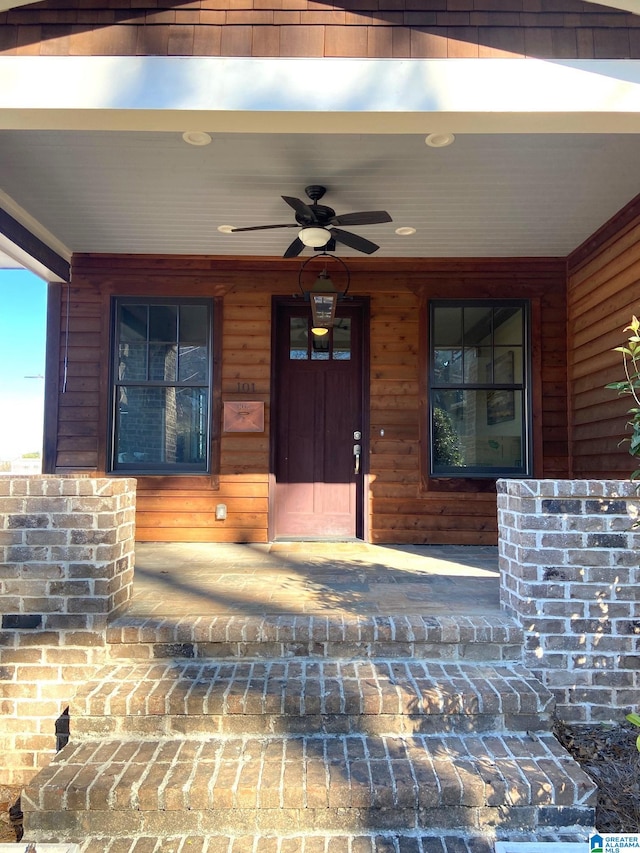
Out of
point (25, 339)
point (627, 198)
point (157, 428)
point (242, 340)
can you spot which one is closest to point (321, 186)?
point (242, 340)

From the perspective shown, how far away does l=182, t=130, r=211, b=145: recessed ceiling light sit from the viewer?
2566 millimetres

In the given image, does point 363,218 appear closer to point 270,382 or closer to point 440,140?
point 440,140

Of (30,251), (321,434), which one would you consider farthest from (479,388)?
(30,251)

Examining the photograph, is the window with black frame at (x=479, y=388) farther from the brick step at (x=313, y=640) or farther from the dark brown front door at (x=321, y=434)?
the brick step at (x=313, y=640)

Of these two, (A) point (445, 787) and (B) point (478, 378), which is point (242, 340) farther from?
(A) point (445, 787)

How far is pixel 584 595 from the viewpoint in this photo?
7.22ft

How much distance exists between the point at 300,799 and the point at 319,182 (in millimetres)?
3058

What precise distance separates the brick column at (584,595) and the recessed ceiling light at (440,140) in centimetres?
176

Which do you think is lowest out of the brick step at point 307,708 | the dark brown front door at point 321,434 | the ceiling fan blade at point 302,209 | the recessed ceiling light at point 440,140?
the brick step at point 307,708

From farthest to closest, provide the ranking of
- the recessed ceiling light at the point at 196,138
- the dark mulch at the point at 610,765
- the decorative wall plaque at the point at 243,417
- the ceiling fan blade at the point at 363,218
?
1. the decorative wall plaque at the point at 243,417
2. the ceiling fan blade at the point at 363,218
3. the recessed ceiling light at the point at 196,138
4. the dark mulch at the point at 610,765

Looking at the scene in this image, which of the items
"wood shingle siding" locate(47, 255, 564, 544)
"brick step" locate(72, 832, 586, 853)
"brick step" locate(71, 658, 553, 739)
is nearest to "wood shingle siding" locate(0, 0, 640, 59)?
"wood shingle siding" locate(47, 255, 564, 544)

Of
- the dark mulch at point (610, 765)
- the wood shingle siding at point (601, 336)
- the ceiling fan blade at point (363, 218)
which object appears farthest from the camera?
the wood shingle siding at point (601, 336)

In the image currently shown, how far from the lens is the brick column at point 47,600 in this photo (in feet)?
7.20

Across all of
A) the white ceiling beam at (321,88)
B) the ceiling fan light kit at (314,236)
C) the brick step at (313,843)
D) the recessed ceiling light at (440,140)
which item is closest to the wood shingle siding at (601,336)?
the white ceiling beam at (321,88)
